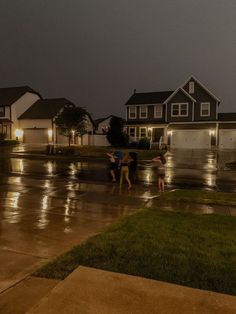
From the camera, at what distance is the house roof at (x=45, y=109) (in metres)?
45.2

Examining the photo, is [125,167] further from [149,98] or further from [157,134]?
[149,98]

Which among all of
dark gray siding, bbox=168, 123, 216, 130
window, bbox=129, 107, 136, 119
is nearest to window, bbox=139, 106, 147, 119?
window, bbox=129, 107, 136, 119

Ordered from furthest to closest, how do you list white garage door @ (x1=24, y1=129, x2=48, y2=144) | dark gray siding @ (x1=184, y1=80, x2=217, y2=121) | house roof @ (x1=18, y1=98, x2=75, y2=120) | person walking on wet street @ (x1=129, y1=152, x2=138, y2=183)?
1. white garage door @ (x1=24, y1=129, x2=48, y2=144)
2. house roof @ (x1=18, y1=98, x2=75, y2=120)
3. dark gray siding @ (x1=184, y1=80, x2=217, y2=121)
4. person walking on wet street @ (x1=129, y1=152, x2=138, y2=183)

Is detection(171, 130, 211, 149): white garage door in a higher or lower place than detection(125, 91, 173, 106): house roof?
lower

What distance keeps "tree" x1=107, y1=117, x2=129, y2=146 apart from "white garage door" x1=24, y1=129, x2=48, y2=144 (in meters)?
10.8

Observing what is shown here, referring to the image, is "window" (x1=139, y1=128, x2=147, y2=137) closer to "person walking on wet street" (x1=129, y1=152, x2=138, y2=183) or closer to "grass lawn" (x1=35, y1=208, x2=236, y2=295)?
"person walking on wet street" (x1=129, y1=152, x2=138, y2=183)

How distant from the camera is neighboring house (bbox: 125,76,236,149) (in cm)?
4025

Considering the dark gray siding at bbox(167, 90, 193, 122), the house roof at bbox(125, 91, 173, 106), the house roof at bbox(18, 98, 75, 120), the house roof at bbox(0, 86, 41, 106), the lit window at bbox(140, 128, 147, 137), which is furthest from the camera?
the house roof at bbox(0, 86, 41, 106)

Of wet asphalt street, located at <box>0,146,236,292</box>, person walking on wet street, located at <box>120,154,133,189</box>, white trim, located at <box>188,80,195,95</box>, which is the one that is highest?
white trim, located at <box>188,80,195,95</box>

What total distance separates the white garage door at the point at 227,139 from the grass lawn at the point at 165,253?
35.3 meters

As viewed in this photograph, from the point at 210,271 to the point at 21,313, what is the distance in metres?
2.63

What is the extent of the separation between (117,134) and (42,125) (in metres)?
12.3

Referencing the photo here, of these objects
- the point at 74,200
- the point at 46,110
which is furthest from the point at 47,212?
the point at 46,110

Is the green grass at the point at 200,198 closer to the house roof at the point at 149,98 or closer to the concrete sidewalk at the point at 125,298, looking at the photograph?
the concrete sidewalk at the point at 125,298
